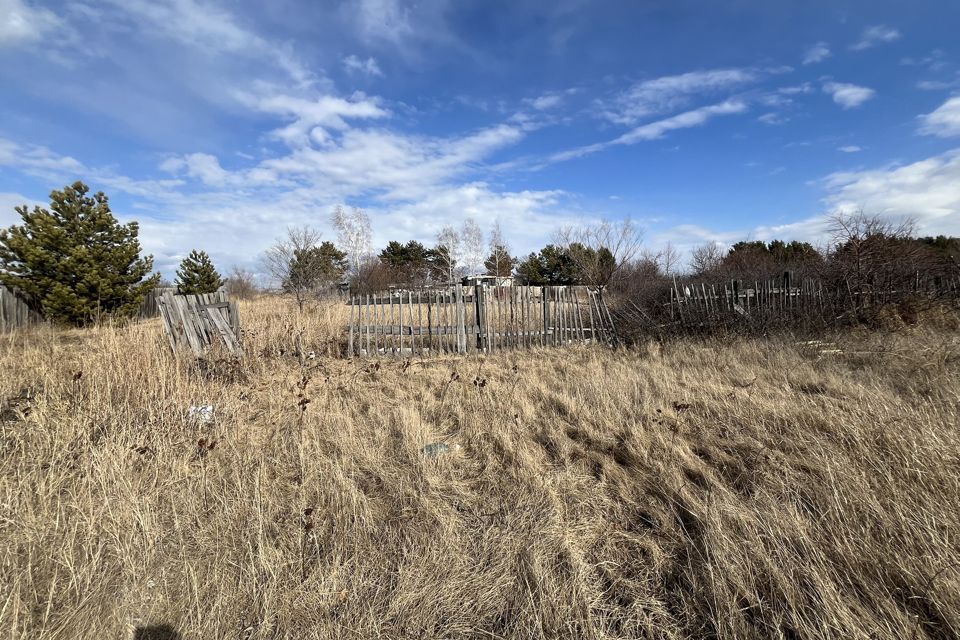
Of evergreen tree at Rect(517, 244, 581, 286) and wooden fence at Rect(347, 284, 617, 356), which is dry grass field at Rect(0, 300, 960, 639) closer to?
wooden fence at Rect(347, 284, 617, 356)

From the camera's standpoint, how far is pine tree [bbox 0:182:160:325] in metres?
11.5

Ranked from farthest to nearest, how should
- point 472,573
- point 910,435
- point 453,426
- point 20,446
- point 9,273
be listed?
point 9,273 → point 453,426 → point 20,446 → point 910,435 → point 472,573

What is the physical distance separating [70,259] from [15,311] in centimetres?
196

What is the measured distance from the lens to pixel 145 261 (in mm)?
13914

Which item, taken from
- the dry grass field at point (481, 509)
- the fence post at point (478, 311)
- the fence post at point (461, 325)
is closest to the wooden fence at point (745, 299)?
the dry grass field at point (481, 509)

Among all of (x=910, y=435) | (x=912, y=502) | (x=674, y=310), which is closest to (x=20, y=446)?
(x=912, y=502)

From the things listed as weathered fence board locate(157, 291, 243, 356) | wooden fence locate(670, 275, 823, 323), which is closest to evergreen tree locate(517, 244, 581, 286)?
wooden fence locate(670, 275, 823, 323)

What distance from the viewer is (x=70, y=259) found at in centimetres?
1175

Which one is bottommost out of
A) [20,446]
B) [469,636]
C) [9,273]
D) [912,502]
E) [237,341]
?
[469,636]

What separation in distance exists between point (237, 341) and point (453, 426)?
4392 millimetres

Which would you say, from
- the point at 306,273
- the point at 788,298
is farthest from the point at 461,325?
the point at 306,273

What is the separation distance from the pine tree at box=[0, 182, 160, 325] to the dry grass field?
10115 mm

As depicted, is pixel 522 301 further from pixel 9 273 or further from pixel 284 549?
pixel 9 273

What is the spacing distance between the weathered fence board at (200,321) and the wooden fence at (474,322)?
205 cm
